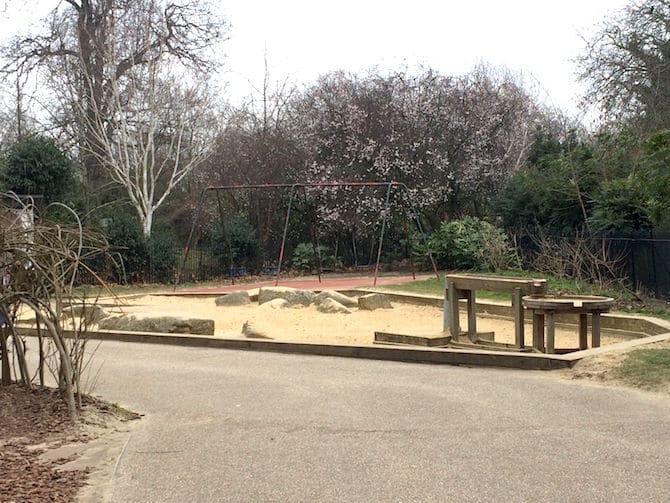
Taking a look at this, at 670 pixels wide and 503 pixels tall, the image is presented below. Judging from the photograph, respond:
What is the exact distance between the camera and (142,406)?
27.8ft

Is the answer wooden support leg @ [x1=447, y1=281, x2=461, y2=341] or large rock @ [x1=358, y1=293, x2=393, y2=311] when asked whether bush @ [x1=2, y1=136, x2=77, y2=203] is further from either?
wooden support leg @ [x1=447, y1=281, x2=461, y2=341]

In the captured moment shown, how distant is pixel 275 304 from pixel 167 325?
3869 mm

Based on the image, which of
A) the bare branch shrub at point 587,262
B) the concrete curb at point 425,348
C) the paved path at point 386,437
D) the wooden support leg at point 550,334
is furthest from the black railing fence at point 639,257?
the paved path at point 386,437

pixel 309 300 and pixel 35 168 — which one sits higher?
pixel 35 168

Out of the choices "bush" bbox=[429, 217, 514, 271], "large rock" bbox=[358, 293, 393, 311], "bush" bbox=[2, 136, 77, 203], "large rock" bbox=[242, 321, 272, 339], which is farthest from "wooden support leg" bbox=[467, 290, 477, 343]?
"bush" bbox=[2, 136, 77, 203]

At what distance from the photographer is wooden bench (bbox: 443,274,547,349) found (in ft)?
38.3

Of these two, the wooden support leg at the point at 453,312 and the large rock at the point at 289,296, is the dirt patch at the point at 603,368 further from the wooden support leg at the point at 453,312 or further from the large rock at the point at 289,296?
the large rock at the point at 289,296

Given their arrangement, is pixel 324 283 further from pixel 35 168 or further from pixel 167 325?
pixel 167 325

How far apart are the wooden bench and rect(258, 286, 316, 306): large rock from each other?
603cm

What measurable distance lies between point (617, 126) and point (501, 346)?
14.9 m

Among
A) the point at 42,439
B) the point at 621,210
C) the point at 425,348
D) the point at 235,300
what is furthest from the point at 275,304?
the point at 42,439

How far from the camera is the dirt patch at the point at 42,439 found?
5.38m

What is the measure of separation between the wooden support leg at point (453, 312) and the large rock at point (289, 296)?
6.17 metres

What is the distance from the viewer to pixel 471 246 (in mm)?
27297
